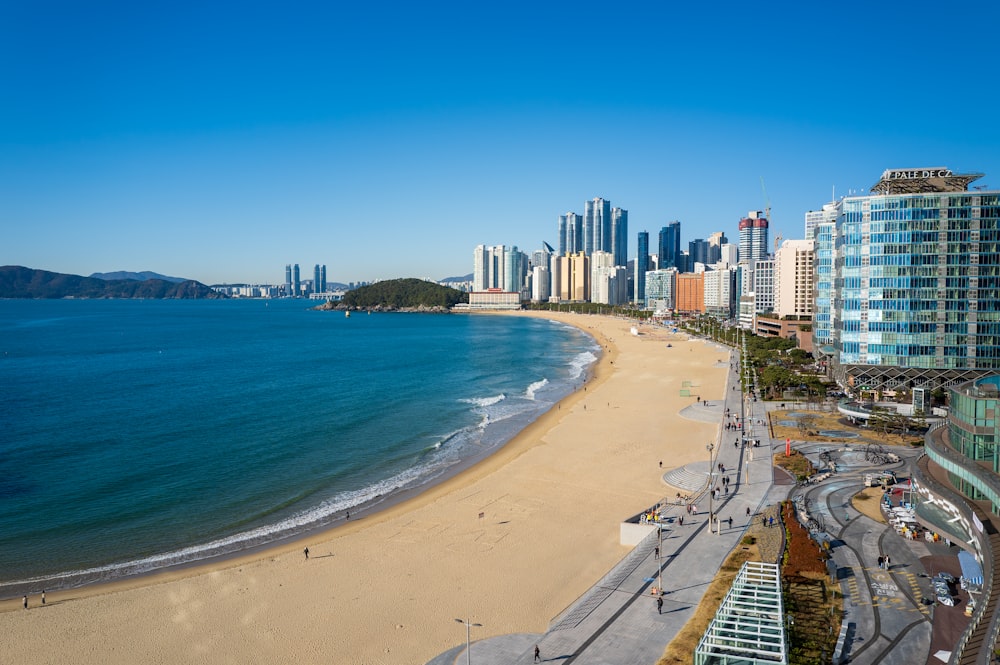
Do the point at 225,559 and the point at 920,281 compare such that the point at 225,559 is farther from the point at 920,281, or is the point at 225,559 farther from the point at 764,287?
the point at 764,287

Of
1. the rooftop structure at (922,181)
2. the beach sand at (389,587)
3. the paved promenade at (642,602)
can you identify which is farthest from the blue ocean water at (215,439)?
the rooftop structure at (922,181)

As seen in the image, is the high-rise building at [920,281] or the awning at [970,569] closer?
the awning at [970,569]

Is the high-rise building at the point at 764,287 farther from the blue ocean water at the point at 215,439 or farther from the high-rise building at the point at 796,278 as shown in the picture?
the blue ocean water at the point at 215,439

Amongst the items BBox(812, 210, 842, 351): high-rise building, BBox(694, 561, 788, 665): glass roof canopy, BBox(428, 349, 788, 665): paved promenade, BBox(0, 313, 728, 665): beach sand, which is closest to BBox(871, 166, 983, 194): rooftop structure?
BBox(812, 210, 842, 351): high-rise building

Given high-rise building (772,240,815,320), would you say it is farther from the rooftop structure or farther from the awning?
the awning

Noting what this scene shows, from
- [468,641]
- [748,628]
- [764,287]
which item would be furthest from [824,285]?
[764,287]

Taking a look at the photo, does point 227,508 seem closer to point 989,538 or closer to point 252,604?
point 252,604

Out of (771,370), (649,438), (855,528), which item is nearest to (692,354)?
(771,370)
